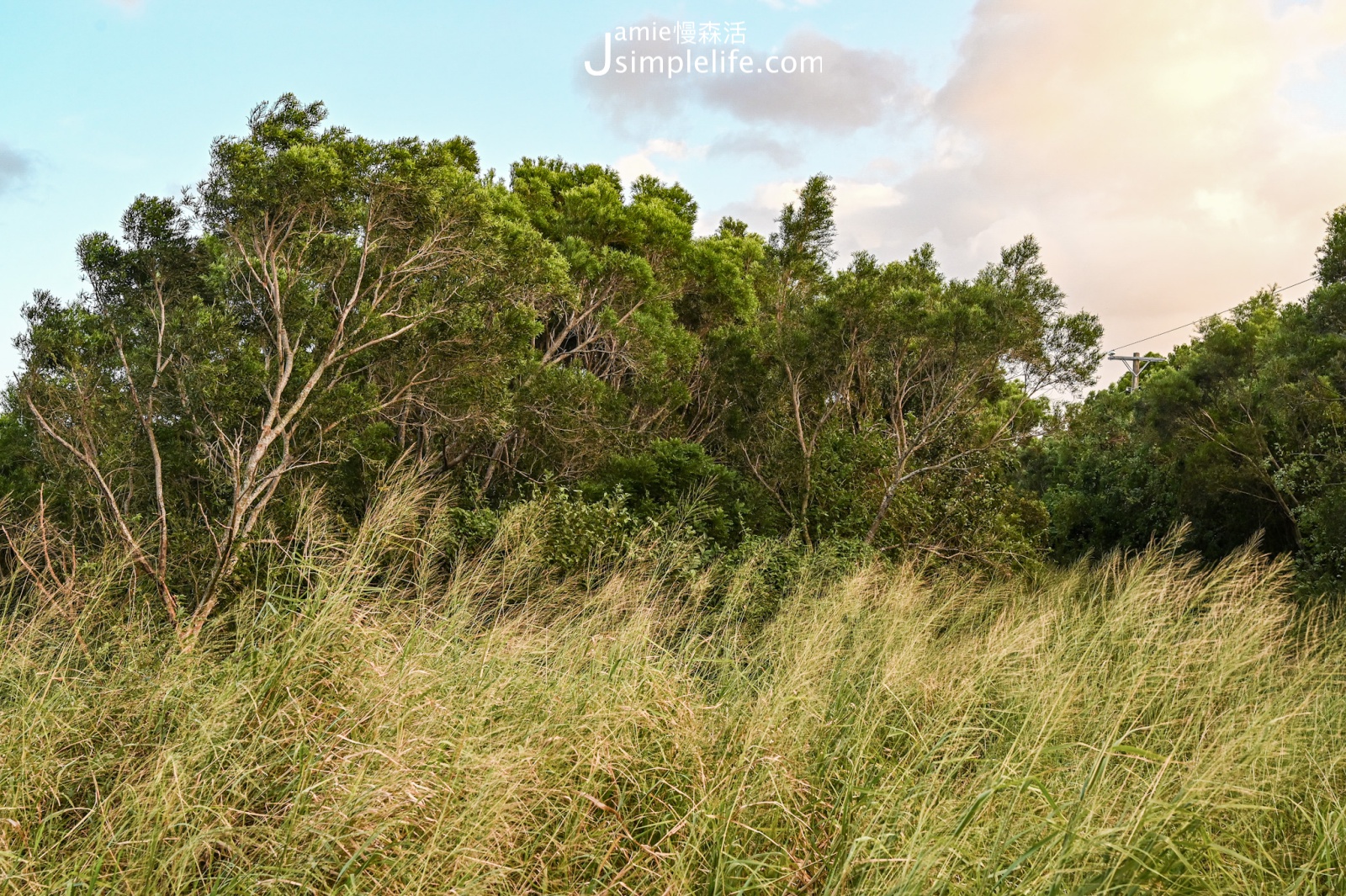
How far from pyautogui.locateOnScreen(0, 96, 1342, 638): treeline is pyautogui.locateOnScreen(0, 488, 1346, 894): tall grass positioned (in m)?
3.39

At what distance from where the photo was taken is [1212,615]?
214 inches

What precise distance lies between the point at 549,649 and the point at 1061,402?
423 inches

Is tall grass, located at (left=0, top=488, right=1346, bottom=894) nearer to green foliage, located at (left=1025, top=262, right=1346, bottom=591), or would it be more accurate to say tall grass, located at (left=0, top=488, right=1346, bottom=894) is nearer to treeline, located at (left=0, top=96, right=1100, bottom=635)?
treeline, located at (left=0, top=96, right=1100, bottom=635)

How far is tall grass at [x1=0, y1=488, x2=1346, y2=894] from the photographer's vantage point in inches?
94.7

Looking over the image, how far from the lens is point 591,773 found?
2812 millimetres

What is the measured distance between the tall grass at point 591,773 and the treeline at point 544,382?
339 centimetres

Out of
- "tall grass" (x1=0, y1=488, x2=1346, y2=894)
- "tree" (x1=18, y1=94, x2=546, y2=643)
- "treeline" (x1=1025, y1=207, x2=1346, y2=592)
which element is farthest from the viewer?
"treeline" (x1=1025, y1=207, x2=1346, y2=592)

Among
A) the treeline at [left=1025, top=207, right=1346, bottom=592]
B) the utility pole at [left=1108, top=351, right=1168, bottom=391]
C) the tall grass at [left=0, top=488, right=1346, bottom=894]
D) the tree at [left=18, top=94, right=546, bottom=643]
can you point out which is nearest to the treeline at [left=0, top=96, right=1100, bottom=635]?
the tree at [left=18, top=94, right=546, bottom=643]

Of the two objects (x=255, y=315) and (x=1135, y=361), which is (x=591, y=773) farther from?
(x=1135, y=361)

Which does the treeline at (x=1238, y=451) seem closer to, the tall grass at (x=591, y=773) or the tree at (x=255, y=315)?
the tree at (x=255, y=315)

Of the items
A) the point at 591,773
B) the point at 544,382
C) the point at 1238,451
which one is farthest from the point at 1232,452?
the point at 591,773

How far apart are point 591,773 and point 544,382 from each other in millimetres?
9119

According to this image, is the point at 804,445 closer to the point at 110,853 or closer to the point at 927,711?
the point at 927,711

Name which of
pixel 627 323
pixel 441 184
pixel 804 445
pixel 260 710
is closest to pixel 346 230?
pixel 441 184
